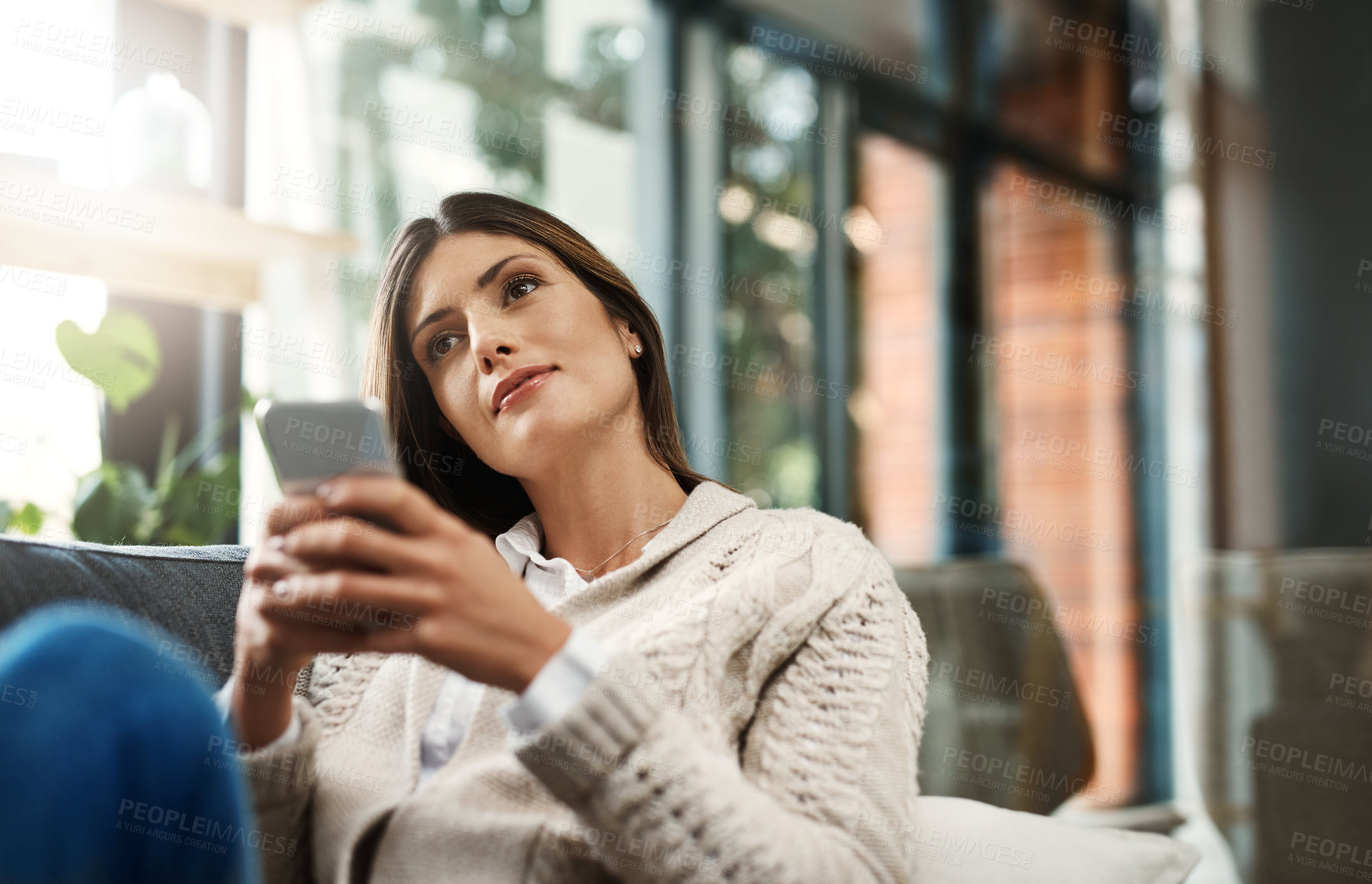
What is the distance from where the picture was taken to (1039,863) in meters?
1.03

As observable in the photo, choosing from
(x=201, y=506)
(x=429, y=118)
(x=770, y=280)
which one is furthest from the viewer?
(x=770, y=280)

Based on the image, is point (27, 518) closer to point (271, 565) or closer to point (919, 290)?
point (271, 565)

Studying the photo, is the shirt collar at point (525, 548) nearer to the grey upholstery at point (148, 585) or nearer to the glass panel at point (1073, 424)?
the grey upholstery at point (148, 585)

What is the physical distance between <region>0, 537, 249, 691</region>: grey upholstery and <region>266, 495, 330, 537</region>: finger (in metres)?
0.32

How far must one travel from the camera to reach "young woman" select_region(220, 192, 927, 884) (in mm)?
750

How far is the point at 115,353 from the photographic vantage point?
159cm

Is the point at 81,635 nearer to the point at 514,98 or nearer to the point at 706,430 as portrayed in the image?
the point at 514,98

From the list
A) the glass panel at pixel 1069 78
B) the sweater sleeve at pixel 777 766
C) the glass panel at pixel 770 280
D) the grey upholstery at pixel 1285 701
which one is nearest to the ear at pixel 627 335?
the sweater sleeve at pixel 777 766

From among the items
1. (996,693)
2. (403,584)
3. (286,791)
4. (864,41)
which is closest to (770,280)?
(864,41)

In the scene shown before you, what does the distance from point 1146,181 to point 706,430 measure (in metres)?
1.82

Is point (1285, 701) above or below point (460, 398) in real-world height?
below

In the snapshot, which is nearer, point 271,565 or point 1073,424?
point 271,565

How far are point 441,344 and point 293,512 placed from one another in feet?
1.59

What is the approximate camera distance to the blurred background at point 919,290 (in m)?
1.88
